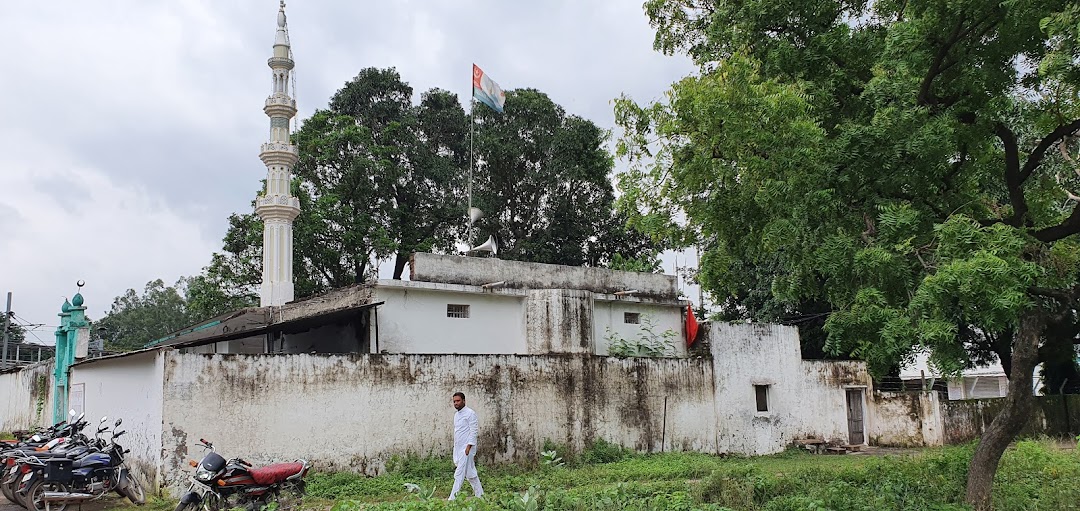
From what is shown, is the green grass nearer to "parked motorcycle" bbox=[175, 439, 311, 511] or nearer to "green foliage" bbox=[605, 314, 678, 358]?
"parked motorcycle" bbox=[175, 439, 311, 511]

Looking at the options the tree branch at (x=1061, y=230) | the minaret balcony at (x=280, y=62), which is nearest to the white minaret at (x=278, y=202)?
the minaret balcony at (x=280, y=62)

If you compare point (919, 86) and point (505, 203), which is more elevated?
point (505, 203)

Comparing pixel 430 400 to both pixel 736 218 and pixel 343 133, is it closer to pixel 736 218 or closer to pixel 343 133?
pixel 736 218

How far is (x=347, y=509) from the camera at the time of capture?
6.46m

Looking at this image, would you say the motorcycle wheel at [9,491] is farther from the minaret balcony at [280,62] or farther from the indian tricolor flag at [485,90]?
the minaret balcony at [280,62]

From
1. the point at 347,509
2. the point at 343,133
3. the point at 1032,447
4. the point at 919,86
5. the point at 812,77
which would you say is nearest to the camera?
the point at 347,509

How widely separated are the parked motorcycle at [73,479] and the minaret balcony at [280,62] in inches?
626

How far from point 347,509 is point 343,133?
83.4 ft

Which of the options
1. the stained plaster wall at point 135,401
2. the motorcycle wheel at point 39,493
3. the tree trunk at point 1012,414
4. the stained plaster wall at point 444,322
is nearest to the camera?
the tree trunk at point 1012,414

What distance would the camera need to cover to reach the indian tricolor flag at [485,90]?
66.7 feet

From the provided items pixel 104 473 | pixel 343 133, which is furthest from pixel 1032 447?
pixel 343 133

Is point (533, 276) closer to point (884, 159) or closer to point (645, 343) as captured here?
point (645, 343)

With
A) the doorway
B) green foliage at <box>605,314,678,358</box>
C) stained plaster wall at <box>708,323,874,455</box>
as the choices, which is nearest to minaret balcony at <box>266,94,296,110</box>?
green foliage at <box>605,314,678,358</box>

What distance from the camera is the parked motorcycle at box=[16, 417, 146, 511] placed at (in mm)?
9617
